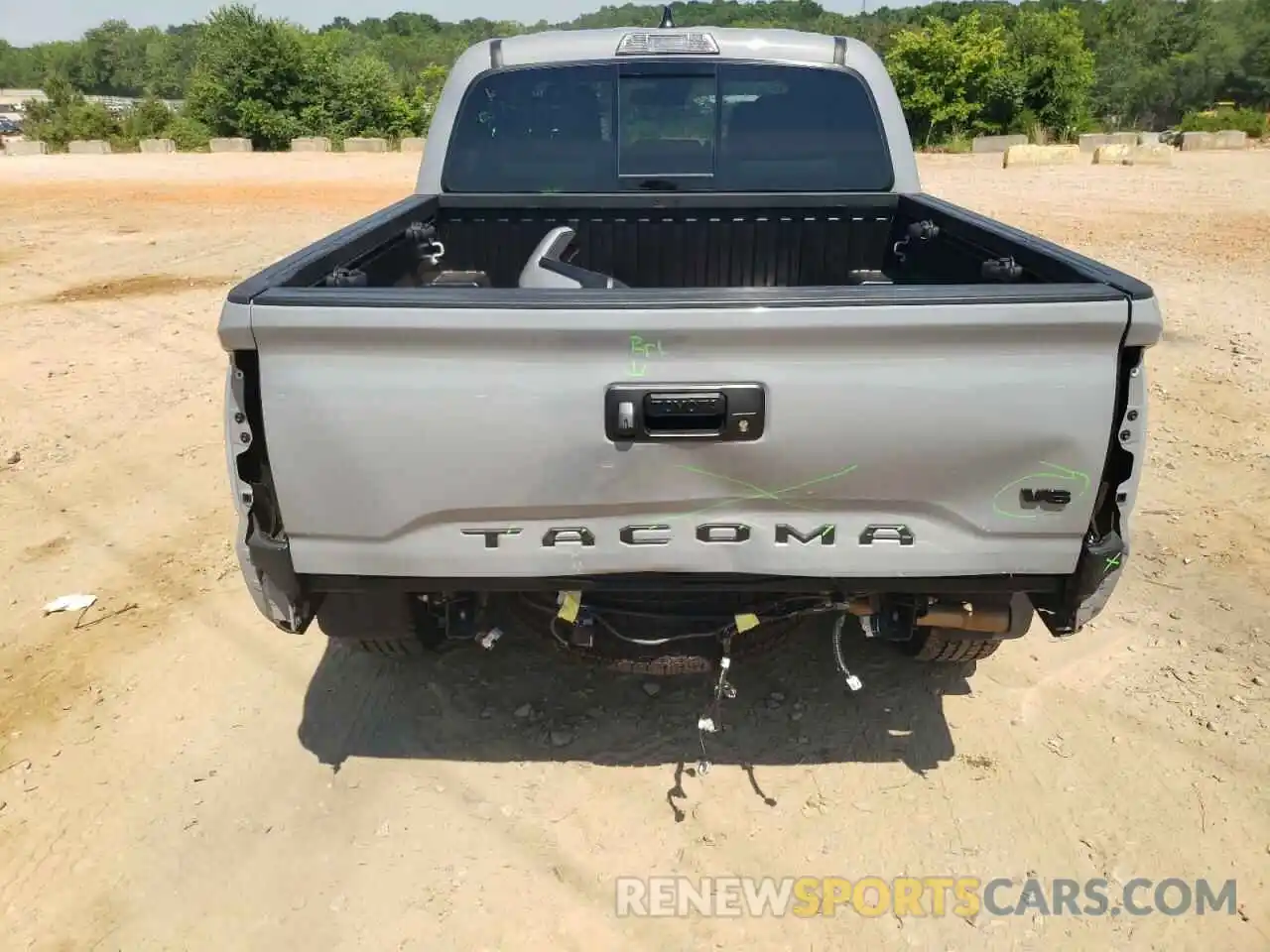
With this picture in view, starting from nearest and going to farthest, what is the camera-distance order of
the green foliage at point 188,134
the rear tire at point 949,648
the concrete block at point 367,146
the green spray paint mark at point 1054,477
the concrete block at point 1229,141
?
the green spray paint mark at point 1054,477, the rear tire at point 949,648, the concrete block at point 1229,141, the concrete block at point 367,146, the green foliage at point 188,134

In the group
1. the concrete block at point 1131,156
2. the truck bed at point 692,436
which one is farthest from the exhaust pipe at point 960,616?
the concrete block at point 1131,156

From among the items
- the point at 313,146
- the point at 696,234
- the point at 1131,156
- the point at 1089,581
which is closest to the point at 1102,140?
the point at 1131,156

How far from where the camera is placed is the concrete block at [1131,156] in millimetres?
22266

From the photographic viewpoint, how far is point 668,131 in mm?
4266

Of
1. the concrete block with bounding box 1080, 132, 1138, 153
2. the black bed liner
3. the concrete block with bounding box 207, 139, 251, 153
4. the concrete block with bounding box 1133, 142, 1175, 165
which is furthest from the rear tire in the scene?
the concrete block with bounding box 207, 139, 251, 153

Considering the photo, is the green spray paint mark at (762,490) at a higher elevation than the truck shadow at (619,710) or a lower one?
higher

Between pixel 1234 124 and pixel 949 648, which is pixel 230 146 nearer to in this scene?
pixel 949 648

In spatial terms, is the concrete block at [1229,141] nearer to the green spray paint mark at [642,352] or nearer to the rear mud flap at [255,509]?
the green spray paint mark at [642,352]

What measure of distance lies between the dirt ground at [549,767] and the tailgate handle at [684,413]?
1.29 metres

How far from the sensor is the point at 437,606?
9.42ft

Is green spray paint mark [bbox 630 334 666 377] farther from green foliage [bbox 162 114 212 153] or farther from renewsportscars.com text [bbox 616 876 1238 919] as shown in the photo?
green foliage [bbox 162 114 212 153]

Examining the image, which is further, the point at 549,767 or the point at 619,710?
the point at 619,710

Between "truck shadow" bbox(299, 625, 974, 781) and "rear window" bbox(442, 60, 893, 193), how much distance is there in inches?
79.8

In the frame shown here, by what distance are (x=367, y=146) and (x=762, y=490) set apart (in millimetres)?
30748
